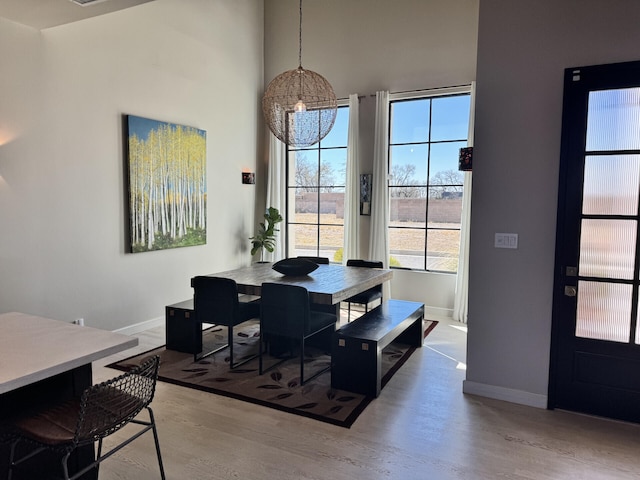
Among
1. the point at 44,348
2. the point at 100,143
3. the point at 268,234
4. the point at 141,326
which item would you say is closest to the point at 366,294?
the point at 268,234

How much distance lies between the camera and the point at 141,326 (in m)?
4.99

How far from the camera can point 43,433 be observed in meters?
1.70

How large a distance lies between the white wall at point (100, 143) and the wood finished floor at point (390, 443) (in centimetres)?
174

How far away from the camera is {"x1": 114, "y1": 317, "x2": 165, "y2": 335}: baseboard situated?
15.7ft

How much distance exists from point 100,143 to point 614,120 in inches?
177

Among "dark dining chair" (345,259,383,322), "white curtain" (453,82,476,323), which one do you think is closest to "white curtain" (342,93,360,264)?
"dark dining chair" (345,259,383,322)

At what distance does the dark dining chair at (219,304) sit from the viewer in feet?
12.5

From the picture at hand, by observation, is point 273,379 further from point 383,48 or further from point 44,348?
point 383,48

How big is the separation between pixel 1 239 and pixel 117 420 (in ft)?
8.70

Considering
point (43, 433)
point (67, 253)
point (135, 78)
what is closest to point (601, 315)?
point (43, 433)

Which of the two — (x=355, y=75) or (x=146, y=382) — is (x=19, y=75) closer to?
(x=146, y=382)

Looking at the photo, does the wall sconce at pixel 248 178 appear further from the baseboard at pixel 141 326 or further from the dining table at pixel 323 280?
the baseboard at pixel 141 326

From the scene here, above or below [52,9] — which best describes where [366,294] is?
below

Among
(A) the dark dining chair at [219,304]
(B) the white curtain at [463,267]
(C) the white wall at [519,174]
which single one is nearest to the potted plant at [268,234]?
(A) the dark dining chair at [219,304]
